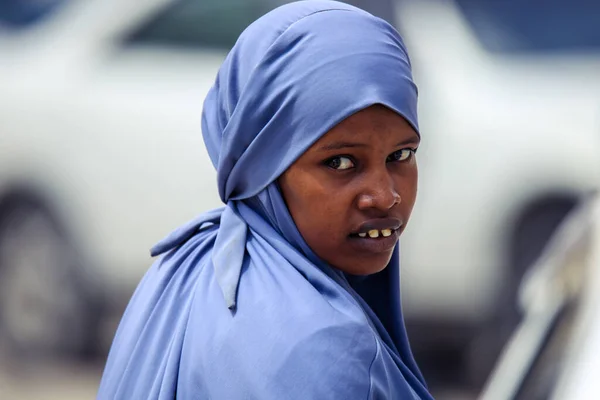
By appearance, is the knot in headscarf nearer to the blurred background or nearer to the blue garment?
the blue garment

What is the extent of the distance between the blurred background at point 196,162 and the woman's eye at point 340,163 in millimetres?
3453

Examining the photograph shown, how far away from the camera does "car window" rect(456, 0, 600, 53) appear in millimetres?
5770

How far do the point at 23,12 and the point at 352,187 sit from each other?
483cm

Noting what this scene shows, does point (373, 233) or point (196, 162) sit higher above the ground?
point (373, 233)

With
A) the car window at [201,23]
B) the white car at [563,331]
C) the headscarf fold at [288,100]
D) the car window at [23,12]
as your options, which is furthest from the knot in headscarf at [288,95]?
the car window at [23,12]

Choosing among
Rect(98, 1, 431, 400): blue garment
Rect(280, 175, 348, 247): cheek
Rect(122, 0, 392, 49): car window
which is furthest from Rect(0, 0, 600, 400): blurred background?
Rect(280, 175, 348, 247): cheek

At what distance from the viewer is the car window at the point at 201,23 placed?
566 cm

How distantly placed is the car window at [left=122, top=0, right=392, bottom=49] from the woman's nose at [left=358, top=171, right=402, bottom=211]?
3950 mm

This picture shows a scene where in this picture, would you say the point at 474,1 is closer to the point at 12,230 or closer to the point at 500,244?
the point at 500,244

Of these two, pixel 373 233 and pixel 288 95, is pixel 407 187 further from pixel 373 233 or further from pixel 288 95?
pixel 288 95

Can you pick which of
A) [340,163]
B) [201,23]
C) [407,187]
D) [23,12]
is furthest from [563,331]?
[23,12]

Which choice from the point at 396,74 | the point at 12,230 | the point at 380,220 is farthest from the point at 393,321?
the point at 12,230

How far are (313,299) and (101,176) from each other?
4.04 metres

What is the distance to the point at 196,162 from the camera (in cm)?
542
